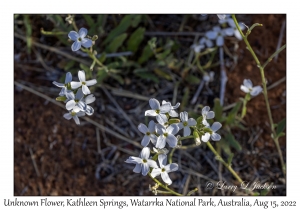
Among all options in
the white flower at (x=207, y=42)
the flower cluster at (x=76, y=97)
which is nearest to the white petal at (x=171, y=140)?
the flower cluster at (x=76, y=97)

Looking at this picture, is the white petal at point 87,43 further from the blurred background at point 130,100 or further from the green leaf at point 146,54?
the green leaf at point 146,54

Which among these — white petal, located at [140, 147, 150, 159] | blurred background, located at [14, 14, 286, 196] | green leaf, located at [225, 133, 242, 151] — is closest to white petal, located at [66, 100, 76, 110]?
white petal, located at [140, 147, 150, 159]

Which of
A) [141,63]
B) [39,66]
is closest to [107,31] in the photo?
[141,63]

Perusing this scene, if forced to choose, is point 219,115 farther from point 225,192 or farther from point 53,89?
point 53,89

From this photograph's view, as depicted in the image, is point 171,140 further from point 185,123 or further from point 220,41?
point 220,41


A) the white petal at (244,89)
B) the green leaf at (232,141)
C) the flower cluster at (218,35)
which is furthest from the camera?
the flower cluster at (218,35)

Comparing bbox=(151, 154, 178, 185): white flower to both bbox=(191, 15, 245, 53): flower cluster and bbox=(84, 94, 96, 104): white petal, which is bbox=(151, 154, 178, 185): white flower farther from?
bbox=(191, 15, 245, 53): flower cluster
